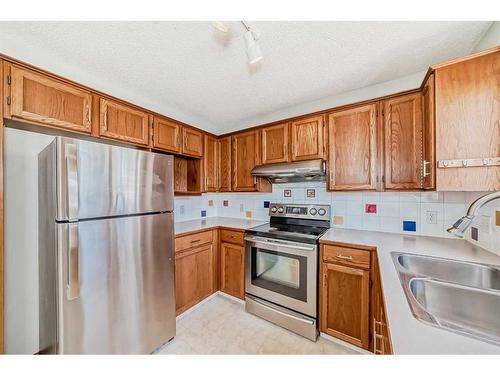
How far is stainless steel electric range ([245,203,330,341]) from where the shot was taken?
172 centimetres

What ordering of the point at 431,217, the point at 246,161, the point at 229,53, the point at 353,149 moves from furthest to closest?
1. the point at 246,161
2. the point at 353,149
3. the point at 431,217
4. the point at 229,53

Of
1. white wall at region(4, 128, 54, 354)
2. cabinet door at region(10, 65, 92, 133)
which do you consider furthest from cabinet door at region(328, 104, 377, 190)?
white wall at region(4, 128, 54, 354)

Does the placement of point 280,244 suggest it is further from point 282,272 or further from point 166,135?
point 166,135

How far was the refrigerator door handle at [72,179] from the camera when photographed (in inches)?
43.1

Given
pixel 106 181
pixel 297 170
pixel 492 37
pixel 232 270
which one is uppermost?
pixel 492 37

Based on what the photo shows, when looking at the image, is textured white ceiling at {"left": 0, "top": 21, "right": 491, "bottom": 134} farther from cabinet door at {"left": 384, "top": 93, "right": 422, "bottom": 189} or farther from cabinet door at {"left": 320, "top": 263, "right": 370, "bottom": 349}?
cabinet door at {"left": 320, "top": 263, "right": 370, "bottom": 349}

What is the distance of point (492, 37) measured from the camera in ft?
3.90

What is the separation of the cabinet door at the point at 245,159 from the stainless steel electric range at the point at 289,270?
614 millimetres

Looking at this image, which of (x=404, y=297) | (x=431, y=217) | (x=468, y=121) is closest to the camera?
(x=404, y=297)

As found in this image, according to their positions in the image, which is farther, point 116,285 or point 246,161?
point 246,161

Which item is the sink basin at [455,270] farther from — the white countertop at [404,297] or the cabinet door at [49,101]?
the cabinet door at [49,101]

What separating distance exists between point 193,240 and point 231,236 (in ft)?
1.42

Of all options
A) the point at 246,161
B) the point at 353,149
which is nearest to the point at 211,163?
the point at 246,161
